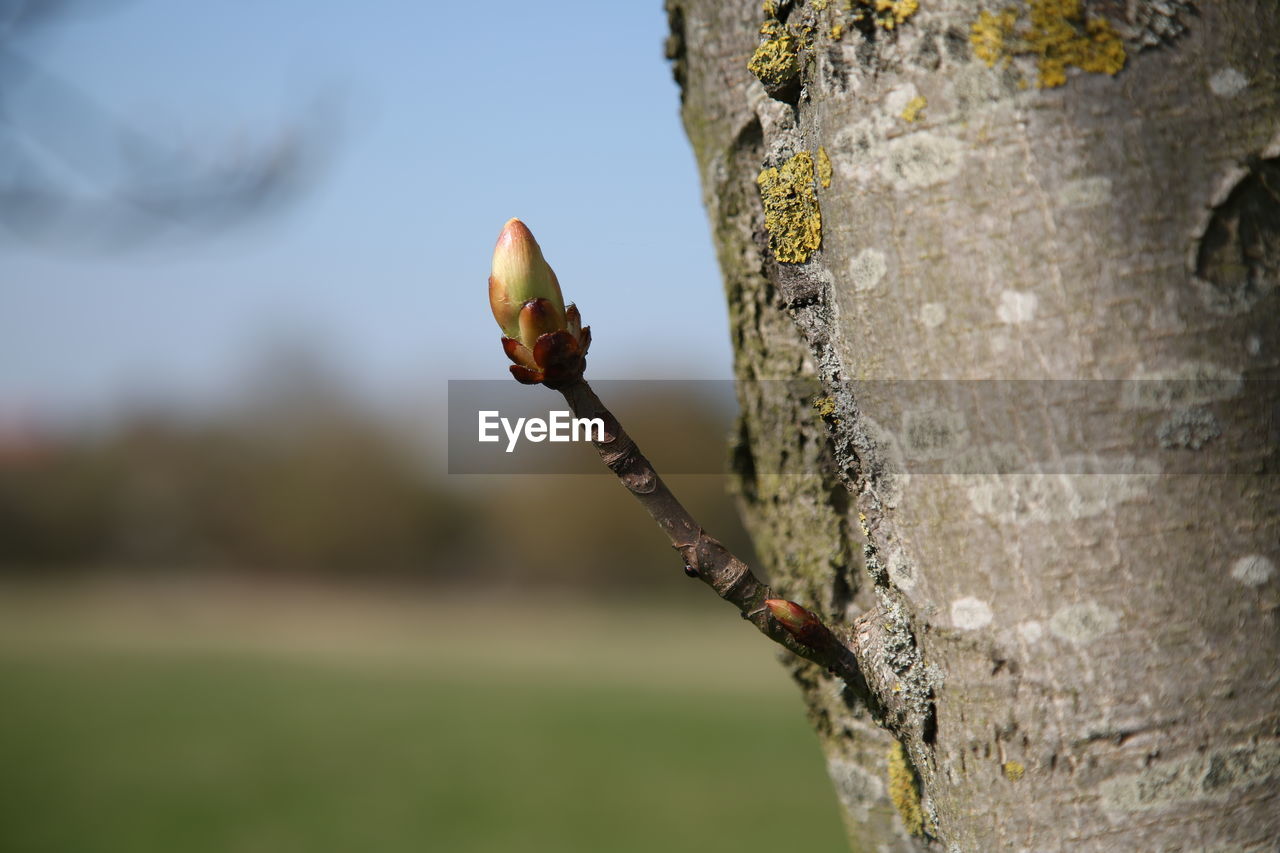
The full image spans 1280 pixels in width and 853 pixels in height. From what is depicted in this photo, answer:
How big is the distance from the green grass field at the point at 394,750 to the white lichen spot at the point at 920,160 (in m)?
12.4

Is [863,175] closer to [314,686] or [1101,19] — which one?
[1101,19]

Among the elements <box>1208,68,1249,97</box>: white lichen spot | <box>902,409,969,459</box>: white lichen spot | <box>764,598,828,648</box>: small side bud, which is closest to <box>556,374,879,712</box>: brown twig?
<box>764,598,828,648</box>: small side bud

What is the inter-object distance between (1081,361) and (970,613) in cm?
31

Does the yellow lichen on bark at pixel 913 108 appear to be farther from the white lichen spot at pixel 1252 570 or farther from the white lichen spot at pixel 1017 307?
the white lichen spot at pixel 1252 570

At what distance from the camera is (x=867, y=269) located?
1150 mm

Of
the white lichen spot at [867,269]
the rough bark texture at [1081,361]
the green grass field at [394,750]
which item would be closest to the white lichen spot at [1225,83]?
the rough bark texture at [1081,361]

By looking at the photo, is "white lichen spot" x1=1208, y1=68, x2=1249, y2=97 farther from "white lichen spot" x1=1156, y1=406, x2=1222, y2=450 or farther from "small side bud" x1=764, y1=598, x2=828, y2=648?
"small side bud" x1=764, y1=598, x2=828, y2=648

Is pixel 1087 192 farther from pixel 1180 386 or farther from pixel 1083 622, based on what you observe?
pixel 1083 622

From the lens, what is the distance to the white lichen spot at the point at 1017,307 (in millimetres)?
1039

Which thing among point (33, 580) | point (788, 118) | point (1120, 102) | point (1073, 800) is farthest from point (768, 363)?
point (33, 580)

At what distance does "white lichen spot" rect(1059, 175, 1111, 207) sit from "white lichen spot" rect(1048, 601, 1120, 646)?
0.43m

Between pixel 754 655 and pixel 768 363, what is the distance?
1275 inches

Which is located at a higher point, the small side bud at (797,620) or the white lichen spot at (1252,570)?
the white lichen spot at (1252,570)

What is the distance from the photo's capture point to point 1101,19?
1049mm
